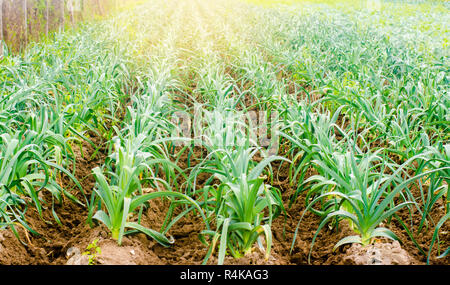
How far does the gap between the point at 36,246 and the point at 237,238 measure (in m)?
1.13

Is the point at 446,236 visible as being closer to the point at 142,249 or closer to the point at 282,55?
the point at 142,249

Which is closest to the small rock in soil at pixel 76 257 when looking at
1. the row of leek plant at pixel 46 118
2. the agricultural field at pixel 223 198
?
the agricultural field at pixel 223 198

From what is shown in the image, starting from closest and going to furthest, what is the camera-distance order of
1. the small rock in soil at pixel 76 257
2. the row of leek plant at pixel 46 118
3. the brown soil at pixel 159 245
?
1. the small rock in soil at pixel 76 257
2. the brown soil at pixel 159 245
3. the row of leek plant at pixel 46 118

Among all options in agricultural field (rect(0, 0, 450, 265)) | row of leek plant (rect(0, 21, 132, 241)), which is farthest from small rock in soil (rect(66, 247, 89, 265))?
row of leek plant (rect(0, 21, 132, 241))

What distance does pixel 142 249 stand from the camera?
2.31 m

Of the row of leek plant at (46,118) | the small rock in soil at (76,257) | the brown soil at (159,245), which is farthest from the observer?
the row of leek plant at (46,118)

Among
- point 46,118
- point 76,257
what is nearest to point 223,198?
point 76,257

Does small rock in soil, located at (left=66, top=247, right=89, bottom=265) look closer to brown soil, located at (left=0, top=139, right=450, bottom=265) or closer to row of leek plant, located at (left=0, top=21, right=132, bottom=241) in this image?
brown soil, located at (left=0, top=139, right=450, bottom=265)

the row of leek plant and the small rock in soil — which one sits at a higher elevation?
the row of leek plant

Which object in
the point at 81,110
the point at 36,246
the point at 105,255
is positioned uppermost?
the point at 81,110

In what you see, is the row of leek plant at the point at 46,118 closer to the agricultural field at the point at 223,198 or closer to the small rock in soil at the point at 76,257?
the agricultural field at the point at 223,198

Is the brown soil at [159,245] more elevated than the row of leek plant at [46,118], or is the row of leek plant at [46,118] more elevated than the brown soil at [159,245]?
the row of leek plant at [46,118]
